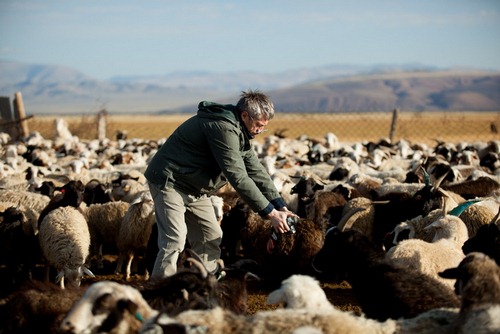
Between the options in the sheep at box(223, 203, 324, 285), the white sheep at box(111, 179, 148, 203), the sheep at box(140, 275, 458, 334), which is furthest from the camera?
the white sheep at box(111, 179, 148, 203)

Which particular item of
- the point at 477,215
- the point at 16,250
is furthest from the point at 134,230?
the point at 477,215

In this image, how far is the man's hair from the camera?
17.4 feet

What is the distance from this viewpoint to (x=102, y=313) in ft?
13.0

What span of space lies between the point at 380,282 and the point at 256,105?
180 cm

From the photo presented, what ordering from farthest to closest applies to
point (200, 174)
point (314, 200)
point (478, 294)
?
point (314, 200), point (200, 174), point (478, 294)

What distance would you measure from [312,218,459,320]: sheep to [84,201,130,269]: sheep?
12.6ft

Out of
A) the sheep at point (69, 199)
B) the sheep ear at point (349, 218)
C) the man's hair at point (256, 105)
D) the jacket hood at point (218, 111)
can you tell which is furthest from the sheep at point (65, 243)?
the sheep ear at point (349, 218)

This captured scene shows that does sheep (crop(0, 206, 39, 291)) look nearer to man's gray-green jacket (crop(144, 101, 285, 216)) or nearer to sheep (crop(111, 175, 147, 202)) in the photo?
sheep (crop(111, 175, 147, 202))

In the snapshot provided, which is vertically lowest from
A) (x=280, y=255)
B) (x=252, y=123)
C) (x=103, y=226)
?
(x=280, y=255)

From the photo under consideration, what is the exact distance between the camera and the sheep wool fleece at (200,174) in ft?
17.4

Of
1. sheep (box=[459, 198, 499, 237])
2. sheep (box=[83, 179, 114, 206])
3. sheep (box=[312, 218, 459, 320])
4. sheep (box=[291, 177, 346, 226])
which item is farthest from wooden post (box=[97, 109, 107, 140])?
sheep (box=[312, 218, 459, 320])

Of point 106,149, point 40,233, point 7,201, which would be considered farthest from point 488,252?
point 106,149

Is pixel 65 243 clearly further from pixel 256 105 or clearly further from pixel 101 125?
pixel 101 125

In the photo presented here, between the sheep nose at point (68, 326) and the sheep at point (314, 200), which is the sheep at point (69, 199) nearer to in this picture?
the sheep at point (314, 200)
